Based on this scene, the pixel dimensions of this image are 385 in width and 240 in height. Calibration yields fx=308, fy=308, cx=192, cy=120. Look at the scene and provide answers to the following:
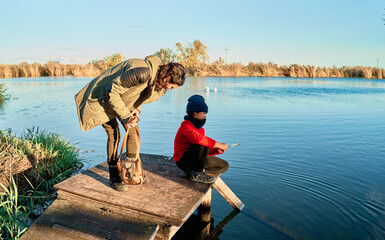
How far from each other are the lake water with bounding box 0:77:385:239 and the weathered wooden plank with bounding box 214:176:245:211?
118mm

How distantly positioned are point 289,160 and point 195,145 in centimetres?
288

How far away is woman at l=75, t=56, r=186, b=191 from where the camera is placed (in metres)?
2.68

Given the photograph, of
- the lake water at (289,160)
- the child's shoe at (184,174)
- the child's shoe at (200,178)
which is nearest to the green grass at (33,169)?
the lake water at (289,160)

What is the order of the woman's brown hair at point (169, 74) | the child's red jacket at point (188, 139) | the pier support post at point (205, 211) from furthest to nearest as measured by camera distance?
the pier support post at point (205, 211)
the child's red jacket at point (188, 139)
the woman's brown hair at point (169, 74)

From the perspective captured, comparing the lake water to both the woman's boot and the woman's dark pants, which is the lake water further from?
the woman's dark pants

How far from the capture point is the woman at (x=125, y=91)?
2682 mm

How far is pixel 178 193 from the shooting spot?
300 centimetres

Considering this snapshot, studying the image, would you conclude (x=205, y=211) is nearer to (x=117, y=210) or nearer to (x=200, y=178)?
(x=200, y=178)

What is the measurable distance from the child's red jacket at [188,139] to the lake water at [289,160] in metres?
1.00

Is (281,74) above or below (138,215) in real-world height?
above

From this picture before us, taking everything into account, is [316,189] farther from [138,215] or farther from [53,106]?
[53,106]

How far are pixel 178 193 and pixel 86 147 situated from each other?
12.7ft

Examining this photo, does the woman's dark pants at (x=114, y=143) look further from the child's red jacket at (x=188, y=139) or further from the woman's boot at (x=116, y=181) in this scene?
the child's red jacket at (x=188, y=139)

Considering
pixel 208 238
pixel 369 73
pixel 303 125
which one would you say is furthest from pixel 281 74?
pixel 208 238
